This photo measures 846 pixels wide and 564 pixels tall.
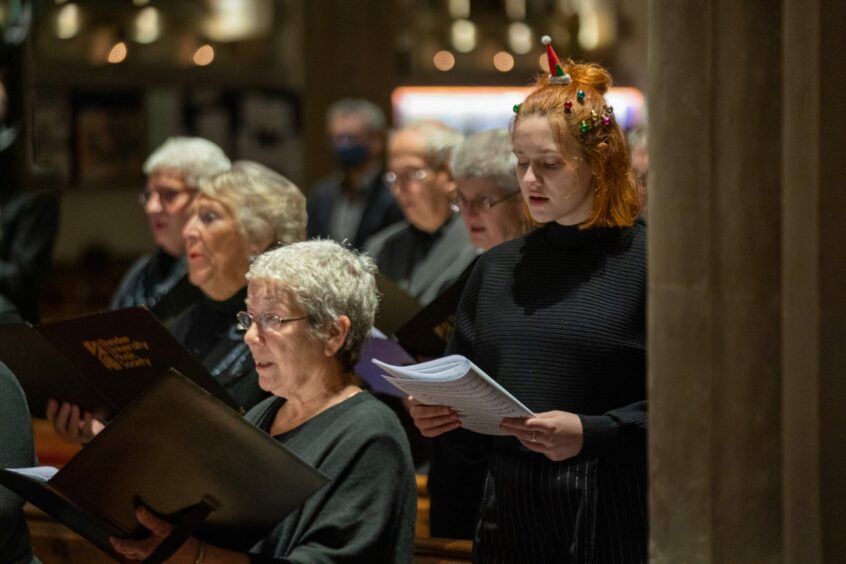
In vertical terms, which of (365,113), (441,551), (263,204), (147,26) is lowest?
(441,551)

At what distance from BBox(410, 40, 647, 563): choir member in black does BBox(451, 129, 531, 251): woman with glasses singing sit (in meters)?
1.23

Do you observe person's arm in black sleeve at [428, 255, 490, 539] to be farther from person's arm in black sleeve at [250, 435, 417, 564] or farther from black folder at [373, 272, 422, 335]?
person's arm in black sleeve at [250, 435, 417, 564]

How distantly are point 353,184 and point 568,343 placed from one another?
511 centimetres

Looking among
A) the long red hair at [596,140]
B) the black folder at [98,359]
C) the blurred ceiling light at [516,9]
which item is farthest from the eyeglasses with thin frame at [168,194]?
the blurred ceiling light at [516,9]

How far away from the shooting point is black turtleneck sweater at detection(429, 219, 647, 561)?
3.04 m

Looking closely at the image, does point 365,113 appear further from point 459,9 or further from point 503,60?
point 503,60

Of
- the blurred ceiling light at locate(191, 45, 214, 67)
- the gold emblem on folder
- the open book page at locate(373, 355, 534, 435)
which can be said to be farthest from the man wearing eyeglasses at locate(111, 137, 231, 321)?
the blurred ceiling light at locate(191, 45, 214, 67)

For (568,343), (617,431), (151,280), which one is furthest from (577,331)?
(151,280)

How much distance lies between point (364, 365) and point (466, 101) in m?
9.55

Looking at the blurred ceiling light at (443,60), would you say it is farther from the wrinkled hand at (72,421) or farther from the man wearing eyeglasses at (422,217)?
the wrinkled hand at (72,421)

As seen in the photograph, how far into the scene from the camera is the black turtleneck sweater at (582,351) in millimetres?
3039

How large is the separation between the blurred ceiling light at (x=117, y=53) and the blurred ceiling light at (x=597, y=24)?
4058 mm

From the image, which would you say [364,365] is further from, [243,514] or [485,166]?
[243,514]

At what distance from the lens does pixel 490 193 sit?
14.8ft
